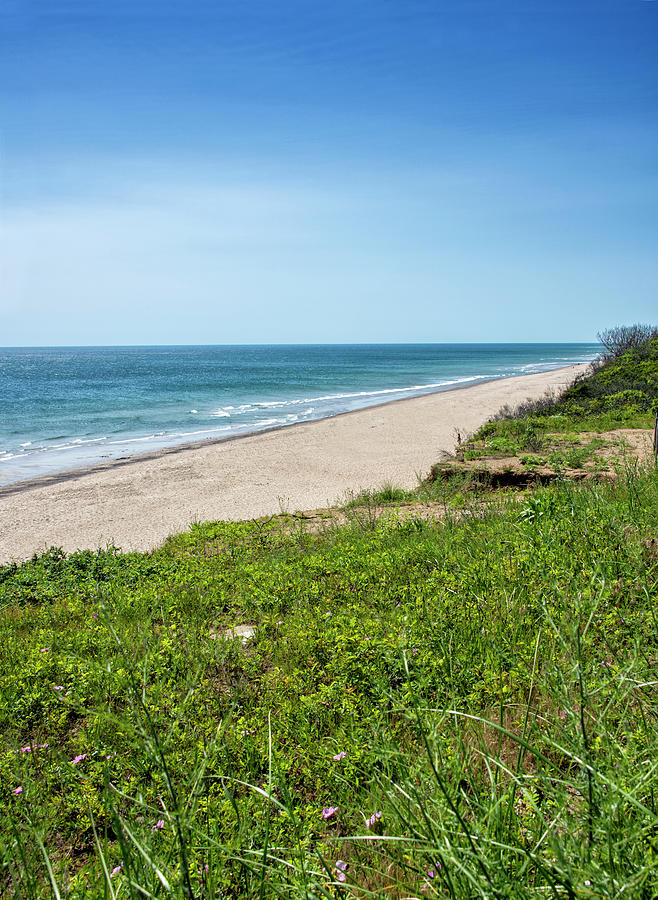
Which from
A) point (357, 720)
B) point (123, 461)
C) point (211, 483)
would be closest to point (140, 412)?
point (123, 461)

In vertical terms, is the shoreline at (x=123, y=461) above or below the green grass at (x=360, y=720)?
below

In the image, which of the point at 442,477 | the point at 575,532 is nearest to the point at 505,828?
the point at 575,532

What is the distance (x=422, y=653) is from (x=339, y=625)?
0.89 metres

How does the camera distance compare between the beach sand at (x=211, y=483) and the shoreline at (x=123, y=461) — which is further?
the shoreline at (x=123, y=461)

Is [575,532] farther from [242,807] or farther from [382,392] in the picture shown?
[382,392]

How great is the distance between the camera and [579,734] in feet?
4.42

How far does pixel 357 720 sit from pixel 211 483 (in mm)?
13472

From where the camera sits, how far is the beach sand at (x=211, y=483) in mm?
11906

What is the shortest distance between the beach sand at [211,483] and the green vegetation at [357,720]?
5342 mm

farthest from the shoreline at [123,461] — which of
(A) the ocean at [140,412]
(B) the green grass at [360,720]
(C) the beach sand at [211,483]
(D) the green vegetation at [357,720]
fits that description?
(B) the green grass at [360,720]

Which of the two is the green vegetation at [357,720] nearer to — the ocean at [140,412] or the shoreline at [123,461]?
the shoreline at [123,461]

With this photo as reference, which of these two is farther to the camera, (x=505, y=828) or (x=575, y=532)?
(x=575, y=532)

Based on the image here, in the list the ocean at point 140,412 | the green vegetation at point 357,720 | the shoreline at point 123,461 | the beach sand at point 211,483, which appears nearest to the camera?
the green vegetation at point 357,720

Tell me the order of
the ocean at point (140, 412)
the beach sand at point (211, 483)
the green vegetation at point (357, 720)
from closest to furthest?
the green vegetation at point (357, 720) < the beach sand at point (211, 483) < the ocean at point (140, 412)
